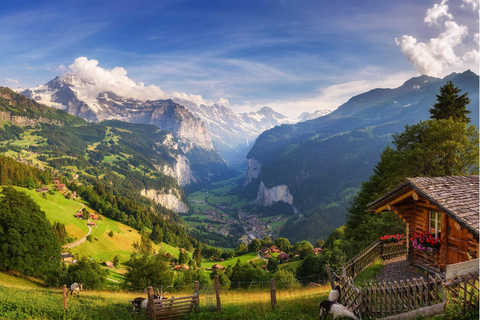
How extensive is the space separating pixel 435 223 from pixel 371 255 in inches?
243

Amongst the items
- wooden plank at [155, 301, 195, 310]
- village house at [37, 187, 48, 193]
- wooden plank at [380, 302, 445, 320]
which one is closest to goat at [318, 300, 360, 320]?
wooden plank at [380, 302, 445, 320]

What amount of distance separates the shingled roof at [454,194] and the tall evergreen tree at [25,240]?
43.3 m

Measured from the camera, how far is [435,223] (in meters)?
16.0

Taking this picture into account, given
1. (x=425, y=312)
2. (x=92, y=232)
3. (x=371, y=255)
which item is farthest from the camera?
(x=92, y=232)

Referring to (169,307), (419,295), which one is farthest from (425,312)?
(169,307)

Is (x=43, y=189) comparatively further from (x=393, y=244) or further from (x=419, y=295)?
(x=419, y=295)

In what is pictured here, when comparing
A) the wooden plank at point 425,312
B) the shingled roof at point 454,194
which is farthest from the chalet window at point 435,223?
the wooden plank at point 425,312

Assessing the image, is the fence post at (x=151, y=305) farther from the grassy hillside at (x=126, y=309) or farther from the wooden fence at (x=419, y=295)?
the wooden fence at (x=419, y=295)

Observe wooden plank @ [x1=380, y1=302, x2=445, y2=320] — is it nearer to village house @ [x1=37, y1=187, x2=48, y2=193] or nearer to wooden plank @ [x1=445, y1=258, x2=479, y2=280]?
wooden plank @ [x1=445, y1=258, x2=479, y2=280]

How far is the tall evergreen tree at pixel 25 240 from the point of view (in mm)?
33625

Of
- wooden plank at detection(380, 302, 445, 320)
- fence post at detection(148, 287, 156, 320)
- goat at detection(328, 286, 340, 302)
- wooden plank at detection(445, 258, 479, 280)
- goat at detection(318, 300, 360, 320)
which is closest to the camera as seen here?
wooden plank at detection(445, 258, 479, 280)

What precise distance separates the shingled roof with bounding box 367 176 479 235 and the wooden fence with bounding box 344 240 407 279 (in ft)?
18.6

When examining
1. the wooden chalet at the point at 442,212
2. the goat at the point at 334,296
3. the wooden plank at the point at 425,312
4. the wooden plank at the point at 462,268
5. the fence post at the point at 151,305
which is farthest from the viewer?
the fence post at the point at 151,305

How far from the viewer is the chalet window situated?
51.9 feet
